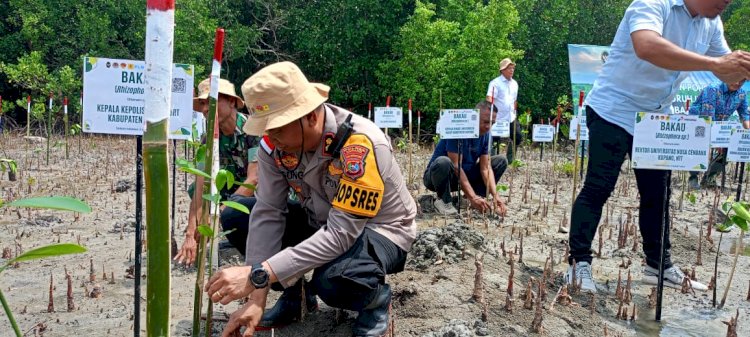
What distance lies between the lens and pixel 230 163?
4.05 meters

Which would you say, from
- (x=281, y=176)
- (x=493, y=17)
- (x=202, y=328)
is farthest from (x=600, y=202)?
(x=493, y=17)

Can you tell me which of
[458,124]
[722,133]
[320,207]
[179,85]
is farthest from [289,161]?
[722,133]

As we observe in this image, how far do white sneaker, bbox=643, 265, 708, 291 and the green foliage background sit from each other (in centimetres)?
1217

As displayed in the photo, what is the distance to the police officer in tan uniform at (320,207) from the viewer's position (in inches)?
93.5

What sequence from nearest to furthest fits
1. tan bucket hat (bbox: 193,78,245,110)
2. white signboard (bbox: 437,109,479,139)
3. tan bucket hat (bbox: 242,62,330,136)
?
tan bucket hat (bbox: 242,62,330,136)
tan bucket hat (bbox: 193,78,245,110)
white signboard (bbox: 437,109,479,139)

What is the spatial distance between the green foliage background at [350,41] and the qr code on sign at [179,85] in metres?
12.8

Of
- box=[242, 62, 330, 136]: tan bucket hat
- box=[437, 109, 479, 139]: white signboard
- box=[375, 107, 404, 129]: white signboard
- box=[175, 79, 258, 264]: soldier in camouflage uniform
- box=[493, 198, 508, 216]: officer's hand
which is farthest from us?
box=[375, 107, 404, 129]: white signboard

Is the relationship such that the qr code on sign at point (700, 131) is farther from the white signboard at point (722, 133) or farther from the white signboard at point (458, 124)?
the white signboard at point (722, 133)

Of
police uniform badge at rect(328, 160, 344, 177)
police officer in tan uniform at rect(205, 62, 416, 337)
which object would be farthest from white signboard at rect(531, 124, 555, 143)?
police uniform badge at rect(328, 160, 344, 177)

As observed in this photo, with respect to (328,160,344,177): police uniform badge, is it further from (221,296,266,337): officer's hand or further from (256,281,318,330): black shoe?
(256,281,318,330): black shoe

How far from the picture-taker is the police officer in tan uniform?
238 centimetres

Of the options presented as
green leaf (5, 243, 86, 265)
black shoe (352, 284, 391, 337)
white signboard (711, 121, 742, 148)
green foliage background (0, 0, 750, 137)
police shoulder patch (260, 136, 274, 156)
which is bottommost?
black shoe (352, 284, 391, 337)

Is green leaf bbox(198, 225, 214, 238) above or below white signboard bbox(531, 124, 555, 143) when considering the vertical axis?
below

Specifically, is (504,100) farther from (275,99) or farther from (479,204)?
(275,99)
